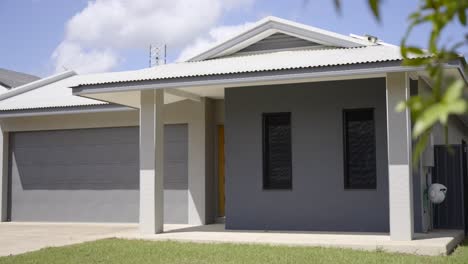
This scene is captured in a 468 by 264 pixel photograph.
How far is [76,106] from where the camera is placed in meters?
17.5

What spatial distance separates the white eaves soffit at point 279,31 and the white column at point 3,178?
746 centimetres

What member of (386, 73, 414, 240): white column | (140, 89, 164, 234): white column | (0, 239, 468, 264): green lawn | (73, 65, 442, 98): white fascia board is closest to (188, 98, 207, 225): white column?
(140, 89, 164, 234): white column

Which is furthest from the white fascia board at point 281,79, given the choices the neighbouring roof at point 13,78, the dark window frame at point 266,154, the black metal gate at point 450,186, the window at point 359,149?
the neighbouring roof at point 13,78

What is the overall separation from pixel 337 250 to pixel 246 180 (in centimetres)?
382

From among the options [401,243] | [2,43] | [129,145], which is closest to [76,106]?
[129,145]

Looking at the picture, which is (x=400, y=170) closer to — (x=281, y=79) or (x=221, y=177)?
(x=281, y=79)

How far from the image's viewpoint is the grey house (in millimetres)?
11750

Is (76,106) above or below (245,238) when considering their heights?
above

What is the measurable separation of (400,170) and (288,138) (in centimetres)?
317

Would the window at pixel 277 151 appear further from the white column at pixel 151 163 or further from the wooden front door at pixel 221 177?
the wooden front door at pixel 221 177

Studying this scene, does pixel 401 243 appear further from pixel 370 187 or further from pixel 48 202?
pixel 48 202

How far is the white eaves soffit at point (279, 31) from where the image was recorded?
1390 centimetres

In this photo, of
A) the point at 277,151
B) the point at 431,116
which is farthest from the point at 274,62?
the point at 431,116

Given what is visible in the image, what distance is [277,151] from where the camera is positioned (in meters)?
13.9
